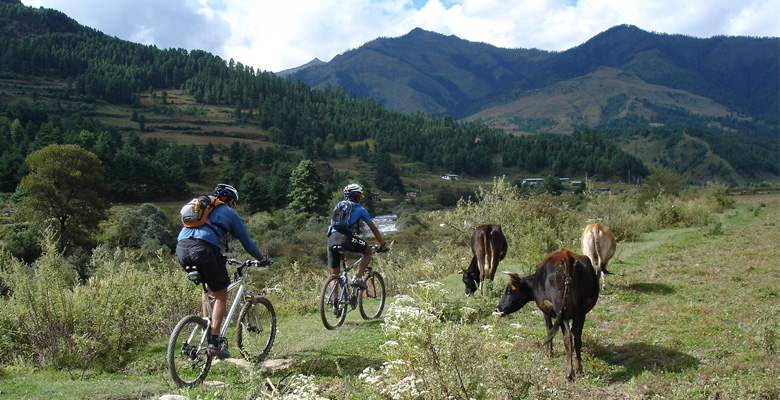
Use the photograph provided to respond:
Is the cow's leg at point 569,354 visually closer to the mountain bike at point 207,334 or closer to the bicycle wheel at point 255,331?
the mountain bike at point 207,334

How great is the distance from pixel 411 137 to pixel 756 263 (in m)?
139

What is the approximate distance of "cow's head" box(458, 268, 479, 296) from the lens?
1033 cm

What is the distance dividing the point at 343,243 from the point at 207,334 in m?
2.69

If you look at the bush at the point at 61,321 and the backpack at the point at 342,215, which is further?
the backpack at the point at 342,215

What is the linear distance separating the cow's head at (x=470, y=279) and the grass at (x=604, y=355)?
489mm

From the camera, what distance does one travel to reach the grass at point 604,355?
15.7 ft

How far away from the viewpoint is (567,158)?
138625 millimetres

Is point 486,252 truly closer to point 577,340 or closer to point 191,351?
point 577,340

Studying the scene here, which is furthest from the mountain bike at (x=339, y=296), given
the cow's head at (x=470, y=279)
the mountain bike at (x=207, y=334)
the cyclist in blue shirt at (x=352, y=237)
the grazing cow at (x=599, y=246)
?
the grazing cow at (x=599, y=246)

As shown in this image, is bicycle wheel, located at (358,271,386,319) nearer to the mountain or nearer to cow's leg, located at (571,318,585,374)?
cow's leg, located at (571,318,585,374)

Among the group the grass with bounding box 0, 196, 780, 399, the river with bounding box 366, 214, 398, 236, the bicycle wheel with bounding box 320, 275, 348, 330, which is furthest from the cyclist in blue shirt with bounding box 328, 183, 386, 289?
the river with bounding box 366, 214, 398, 236

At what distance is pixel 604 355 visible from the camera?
6.14 meters

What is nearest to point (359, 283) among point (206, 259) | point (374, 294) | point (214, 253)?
point (374, 294)

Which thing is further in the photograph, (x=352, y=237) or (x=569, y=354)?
(x=352, y=237)
